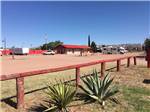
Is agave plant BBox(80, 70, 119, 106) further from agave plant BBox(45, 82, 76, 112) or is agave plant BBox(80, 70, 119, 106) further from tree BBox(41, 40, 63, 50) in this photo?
tree BBox(41, 40, 63, 50)

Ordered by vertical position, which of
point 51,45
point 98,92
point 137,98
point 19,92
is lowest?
point 137,98

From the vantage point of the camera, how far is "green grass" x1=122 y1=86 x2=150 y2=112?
6042 mm

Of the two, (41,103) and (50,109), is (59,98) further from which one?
(41,103)

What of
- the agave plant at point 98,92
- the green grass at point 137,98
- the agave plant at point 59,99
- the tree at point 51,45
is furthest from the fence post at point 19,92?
the tree at point 51,45

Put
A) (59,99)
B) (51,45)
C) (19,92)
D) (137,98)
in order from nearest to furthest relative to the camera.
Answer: (59,99) → (19,92) → (137,98) → (51,45)

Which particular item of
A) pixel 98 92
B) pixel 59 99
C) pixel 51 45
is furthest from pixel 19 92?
pixel 51 45

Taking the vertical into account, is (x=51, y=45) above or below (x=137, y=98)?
above

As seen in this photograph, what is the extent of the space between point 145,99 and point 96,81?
5.18ft

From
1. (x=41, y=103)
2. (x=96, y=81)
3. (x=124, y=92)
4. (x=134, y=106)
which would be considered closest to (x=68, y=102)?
(x=41, y=103)

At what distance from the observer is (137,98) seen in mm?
6844

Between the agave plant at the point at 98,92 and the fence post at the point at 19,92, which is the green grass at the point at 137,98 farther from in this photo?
the fence post at the point at 19,92

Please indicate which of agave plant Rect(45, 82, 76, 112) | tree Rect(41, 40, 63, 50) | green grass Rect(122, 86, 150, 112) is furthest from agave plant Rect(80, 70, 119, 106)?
tree Rect(41, 40, 63, 50)

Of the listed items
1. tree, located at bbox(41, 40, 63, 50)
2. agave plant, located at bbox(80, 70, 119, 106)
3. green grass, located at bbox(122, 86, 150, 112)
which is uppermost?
tree, located at bbox(41, 40, 63, 50)

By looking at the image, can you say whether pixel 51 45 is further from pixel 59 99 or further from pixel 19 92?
pixel 59 99
